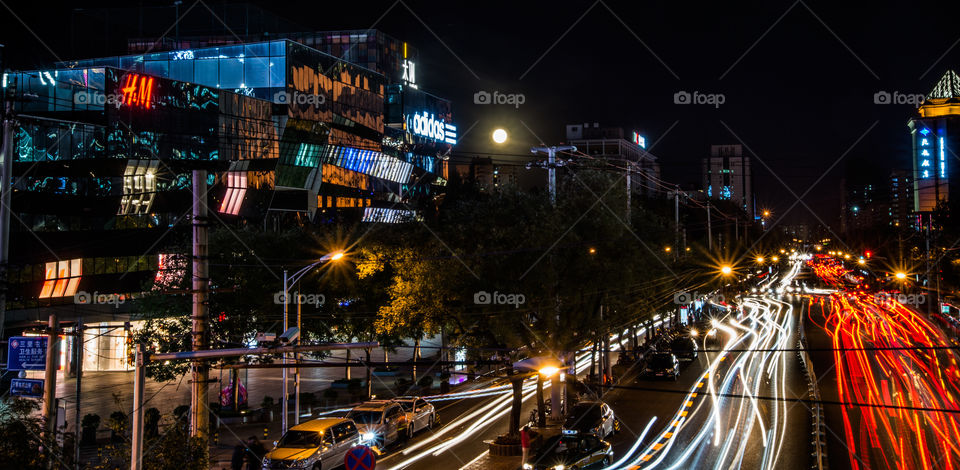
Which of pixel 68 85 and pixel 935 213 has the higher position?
pixel 68 85

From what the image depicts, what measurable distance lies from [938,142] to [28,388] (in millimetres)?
137580

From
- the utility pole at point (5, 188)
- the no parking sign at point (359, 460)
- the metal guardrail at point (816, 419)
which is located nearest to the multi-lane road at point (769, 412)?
the metal guardrail at point (816, 419)

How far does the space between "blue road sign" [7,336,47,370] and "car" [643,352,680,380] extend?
27730mm

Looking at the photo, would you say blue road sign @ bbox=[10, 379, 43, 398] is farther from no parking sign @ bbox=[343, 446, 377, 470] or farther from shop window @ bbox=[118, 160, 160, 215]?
shop window @ bbox=[118, 160, 160, 215]

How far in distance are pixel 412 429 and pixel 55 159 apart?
32.8 m

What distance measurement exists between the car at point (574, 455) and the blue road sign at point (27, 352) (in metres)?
11.7

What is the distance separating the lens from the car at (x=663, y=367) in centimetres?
3578

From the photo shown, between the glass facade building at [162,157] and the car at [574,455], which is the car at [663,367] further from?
the car at [574,455]

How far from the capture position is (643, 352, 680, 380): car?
117ft

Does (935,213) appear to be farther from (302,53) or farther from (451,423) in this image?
(302,53)

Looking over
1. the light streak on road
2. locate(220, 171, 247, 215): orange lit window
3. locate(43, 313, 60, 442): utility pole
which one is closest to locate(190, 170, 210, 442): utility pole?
locate(43, 313, 60, 442): utility pole

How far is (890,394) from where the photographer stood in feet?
93.8

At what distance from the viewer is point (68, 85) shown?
4597 centimetres

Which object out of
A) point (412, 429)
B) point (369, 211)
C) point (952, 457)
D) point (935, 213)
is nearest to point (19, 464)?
point (412, 429)
